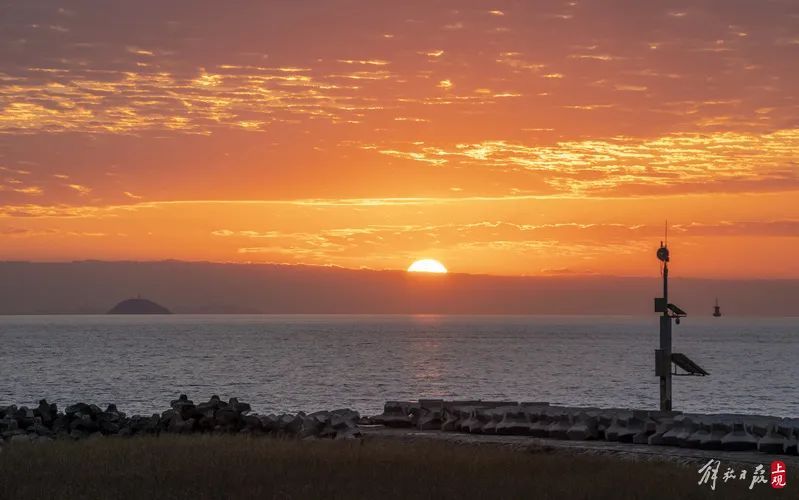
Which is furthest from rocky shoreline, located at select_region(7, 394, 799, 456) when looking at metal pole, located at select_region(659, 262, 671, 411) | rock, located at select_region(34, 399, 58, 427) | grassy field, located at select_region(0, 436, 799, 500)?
metal pole, located at select_region(659, 262, 671, 411)

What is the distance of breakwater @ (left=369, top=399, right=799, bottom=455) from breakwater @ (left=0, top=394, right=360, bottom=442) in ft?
9.08

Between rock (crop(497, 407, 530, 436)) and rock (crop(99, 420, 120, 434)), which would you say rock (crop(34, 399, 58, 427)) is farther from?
rock (crop(497, 407, 530, 436))

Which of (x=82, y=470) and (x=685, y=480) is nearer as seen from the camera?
(x=685, y=480)

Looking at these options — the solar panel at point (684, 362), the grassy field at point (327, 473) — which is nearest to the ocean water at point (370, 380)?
the solar panel at point (684, 362)

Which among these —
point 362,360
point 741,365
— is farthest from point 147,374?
point 741,365

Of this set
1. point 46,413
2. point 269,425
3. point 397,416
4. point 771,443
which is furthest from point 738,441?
point 46,413

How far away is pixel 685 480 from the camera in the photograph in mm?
24828

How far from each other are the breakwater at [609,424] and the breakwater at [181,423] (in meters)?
2.77

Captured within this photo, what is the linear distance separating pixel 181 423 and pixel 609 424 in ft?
47.0

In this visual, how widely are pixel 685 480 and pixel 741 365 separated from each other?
137m

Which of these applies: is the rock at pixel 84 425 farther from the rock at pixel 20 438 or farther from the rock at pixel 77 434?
the rock at pixel 20 438

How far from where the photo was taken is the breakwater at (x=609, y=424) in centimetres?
2959

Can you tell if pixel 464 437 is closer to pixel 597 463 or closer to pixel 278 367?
pixel 597 463

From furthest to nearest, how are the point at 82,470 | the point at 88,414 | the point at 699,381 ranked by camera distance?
1. the point at 699,381
2. the point at 88,414
3. the point at 82,470
